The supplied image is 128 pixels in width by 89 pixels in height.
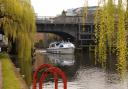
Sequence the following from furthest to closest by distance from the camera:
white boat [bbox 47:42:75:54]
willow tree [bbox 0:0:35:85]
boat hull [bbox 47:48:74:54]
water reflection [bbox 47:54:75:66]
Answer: boat hull [bbox 47:48:74:54] < white boat [bbox 47:42:75:54] < water reflection [bbox 47:54:75:66] < willow tree [bbox 0:0:35:85]

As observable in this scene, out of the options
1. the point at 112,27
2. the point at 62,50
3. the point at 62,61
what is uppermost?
the point at 112,27

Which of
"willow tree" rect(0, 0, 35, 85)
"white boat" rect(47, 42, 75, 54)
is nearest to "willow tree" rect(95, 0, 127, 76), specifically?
"willow tree" rect(0, 0, 35, 85)

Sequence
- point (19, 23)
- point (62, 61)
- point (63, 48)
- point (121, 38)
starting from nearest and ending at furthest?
point (121, 38) → point (19, 23) → point (62, 61) → point (63, 48)

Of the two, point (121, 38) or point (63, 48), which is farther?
point (63, 48)

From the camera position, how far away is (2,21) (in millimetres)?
35594

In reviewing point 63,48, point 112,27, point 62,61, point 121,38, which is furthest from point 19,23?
point 63,48

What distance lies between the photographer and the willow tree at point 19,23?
33969mm

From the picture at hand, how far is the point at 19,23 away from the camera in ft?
117

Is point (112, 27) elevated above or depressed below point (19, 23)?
above

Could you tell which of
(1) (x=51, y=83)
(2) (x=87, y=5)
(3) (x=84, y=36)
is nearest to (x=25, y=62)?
(1) (x=51, y=83)

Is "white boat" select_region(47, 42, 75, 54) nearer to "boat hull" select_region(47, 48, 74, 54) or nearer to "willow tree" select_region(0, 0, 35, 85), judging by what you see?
"boat hull" select_region(47, 48, 74, 54)

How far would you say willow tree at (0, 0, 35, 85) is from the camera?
33969 mm

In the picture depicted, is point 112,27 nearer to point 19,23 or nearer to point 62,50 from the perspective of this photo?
point 19,23

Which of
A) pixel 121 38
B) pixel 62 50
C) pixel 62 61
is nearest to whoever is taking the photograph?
pixel 121 38
